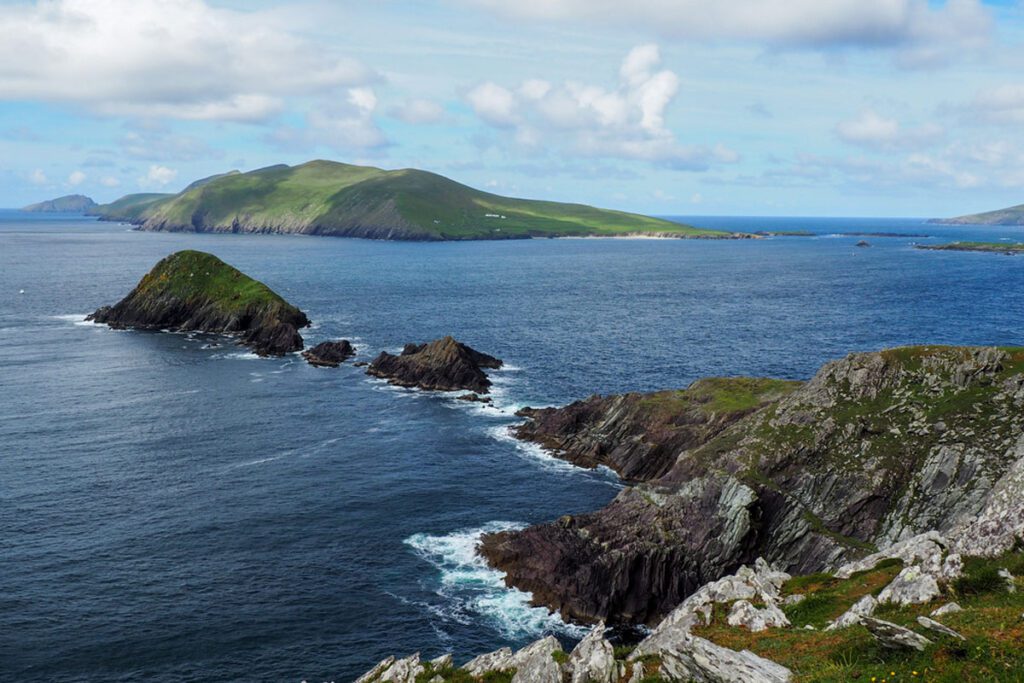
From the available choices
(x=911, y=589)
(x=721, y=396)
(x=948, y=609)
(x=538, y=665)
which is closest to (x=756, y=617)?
(x=911, y=589)

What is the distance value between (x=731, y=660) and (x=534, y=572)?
36.7m

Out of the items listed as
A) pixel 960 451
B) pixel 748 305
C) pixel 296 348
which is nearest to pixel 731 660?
pixel 960 451

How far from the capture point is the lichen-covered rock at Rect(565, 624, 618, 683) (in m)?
30.8

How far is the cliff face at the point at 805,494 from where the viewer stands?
57250 mm

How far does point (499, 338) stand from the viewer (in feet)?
504

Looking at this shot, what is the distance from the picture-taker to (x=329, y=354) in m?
132

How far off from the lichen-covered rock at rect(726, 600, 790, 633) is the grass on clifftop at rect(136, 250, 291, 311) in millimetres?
138029

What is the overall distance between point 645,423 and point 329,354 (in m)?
67.3

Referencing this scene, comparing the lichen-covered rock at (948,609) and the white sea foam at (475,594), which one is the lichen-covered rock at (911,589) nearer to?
the lichen-covered rock at (948,609)

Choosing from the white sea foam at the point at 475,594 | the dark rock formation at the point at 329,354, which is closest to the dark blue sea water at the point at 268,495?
the white sea foam at the point at 475,594

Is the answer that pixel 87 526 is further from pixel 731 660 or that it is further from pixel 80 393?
pixel 731 660

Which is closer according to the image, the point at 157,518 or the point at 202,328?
the point at 157,518

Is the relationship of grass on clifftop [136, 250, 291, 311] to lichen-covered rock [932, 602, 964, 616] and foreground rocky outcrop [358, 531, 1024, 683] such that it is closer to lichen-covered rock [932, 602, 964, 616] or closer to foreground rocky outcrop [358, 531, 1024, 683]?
foreground rocky outcrop [358, 531, 1024, 683]

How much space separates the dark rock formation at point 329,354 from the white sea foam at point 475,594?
6908cm
